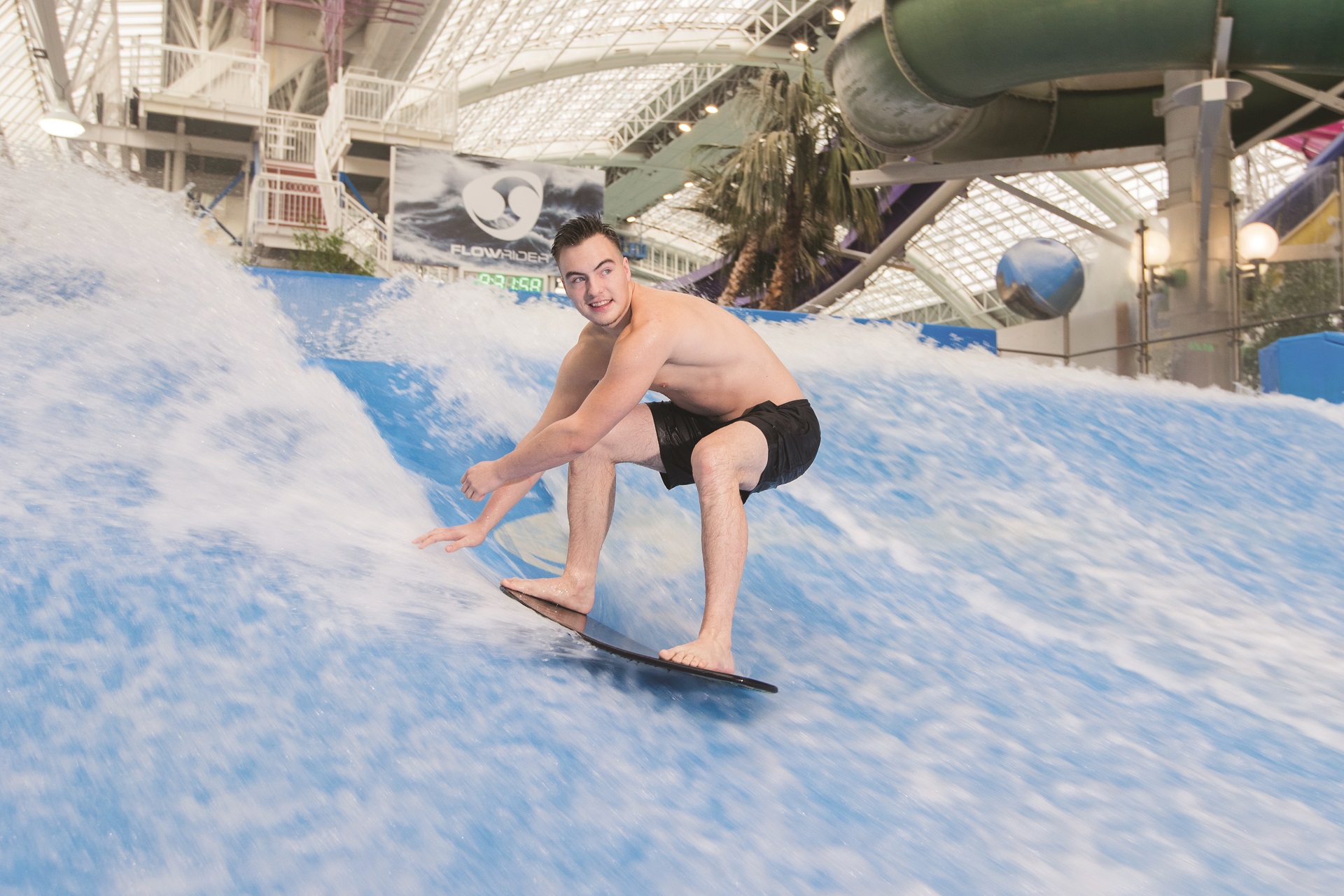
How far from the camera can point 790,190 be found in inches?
609

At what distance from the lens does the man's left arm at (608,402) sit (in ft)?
8.13

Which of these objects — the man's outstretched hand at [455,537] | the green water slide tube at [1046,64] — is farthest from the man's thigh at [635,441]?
the green water slide tube at [1046,64]

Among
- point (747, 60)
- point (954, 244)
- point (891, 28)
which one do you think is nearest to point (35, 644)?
point (891, 28)

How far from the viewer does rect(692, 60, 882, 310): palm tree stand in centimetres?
1534

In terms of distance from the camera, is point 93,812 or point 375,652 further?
point 375,652

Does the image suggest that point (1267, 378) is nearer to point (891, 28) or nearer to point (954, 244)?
point (891, 28)

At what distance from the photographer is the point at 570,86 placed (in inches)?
1173

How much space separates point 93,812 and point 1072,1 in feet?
31.2

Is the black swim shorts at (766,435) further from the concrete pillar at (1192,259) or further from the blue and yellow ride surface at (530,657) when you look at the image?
the concrete pillar at (1192,259)

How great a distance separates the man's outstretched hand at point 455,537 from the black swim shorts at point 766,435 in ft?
1.81

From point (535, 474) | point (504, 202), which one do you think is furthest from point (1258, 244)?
point (535, 474)

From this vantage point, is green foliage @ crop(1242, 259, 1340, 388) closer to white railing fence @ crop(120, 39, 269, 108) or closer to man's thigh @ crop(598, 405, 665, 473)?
man's thigh @ crop(598, 405, 665, 473)

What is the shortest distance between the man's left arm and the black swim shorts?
36cm

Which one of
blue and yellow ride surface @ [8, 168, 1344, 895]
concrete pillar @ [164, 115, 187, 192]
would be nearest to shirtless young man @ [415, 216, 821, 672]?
blue and yellow ride surface @ [8, 168, 1344, 895]
